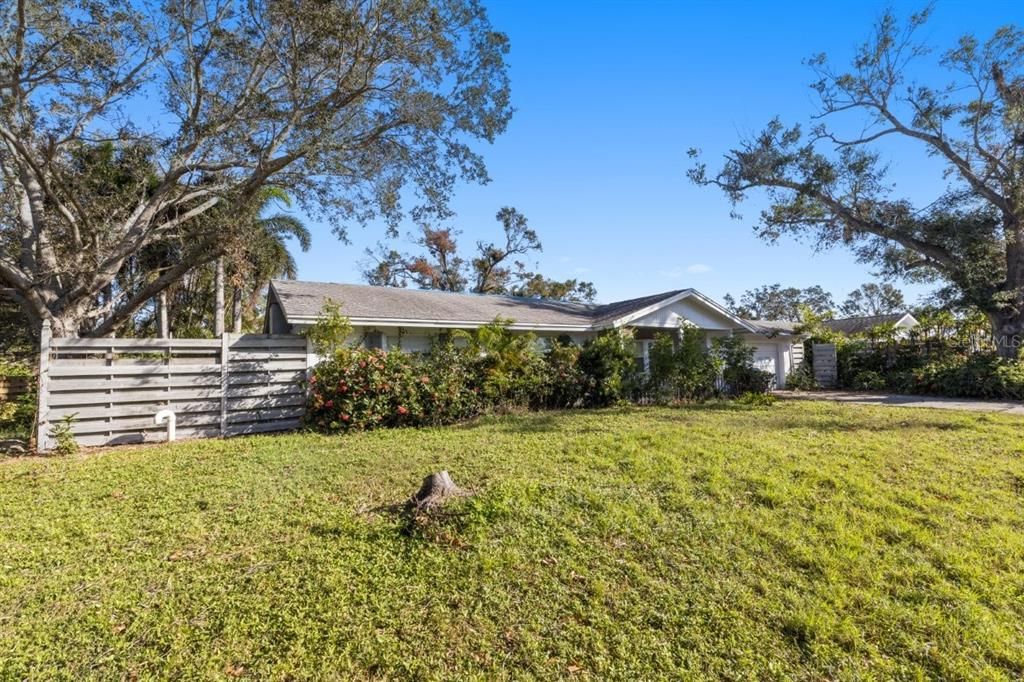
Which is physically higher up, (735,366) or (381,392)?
(735,366)

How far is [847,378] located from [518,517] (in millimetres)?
20182

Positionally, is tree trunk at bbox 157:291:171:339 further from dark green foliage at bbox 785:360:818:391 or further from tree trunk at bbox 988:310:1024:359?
tree trunk at bbox 988:310:1024:359

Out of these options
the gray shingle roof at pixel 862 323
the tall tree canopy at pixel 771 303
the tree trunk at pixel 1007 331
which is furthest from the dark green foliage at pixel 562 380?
the tall tree canopy at pixel 771 303

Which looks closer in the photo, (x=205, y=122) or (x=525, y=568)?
(x=525, y=568)

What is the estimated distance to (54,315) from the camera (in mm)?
9328

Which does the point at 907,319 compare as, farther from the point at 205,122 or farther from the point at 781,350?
the point at 205,122

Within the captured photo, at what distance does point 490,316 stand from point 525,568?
10693 mm

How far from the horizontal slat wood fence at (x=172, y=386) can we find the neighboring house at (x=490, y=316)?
138cm

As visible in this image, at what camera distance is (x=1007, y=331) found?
56.2ft

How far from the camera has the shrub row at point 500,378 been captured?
29.6ft

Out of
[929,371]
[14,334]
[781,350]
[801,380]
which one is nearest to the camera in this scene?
[929,371]

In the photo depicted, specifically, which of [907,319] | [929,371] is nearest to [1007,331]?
[929,371]

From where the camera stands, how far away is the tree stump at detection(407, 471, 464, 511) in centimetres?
456

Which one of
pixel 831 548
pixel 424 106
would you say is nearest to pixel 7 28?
pixel 424 106
